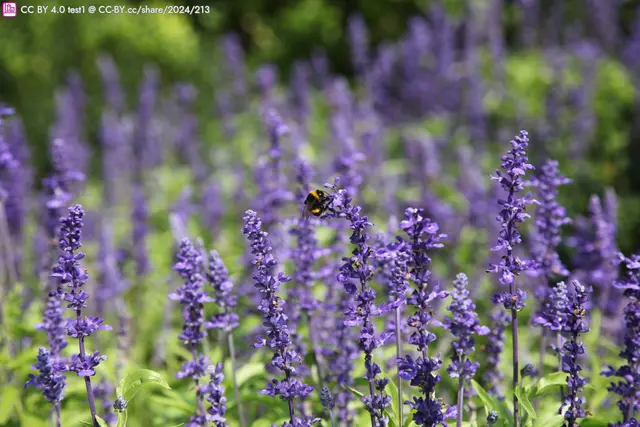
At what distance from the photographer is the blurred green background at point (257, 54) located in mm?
10430

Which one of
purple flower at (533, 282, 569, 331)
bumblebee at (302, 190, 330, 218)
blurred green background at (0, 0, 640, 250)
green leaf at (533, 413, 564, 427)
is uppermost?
blurred green background at (0, 0, 640, 250)

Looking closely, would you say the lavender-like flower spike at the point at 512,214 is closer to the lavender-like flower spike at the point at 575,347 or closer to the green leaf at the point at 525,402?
the lavender-like flower spike at the point at 575,347

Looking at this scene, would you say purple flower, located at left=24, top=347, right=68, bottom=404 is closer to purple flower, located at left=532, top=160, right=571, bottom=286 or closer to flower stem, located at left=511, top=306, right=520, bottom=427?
flower stem, located at left=511, top=306, right=520, bottom=427

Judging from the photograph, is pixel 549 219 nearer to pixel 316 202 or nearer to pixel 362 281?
pixel 316 202

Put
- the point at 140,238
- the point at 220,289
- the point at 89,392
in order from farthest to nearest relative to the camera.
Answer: the point at 140,238
the point at 220,289
the point at 89,392

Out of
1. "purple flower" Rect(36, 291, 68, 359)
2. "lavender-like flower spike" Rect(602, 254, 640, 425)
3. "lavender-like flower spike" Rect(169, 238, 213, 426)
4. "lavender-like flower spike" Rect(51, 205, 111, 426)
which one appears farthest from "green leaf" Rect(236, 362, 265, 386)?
"lavender-like flower spike" Rect(602, 254, 640, 425)

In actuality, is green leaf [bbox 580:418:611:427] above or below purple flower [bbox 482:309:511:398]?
below

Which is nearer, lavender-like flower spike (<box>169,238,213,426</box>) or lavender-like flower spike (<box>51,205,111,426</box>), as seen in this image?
lavender-like flower spike (<box>51,205,111,426</box>)

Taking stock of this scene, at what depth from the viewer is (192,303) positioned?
3.65m

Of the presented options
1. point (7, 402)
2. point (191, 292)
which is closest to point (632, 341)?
point (191, 292)

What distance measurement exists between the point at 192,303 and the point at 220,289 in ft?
0.71

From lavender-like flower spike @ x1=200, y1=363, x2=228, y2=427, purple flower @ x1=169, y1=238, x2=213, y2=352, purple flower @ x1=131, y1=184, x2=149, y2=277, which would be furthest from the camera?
purple flower @ x1=131, y1=184, x2=149, y2=277

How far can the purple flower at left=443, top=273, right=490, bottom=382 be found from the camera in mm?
3074

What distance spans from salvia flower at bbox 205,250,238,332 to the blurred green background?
6245 mm
